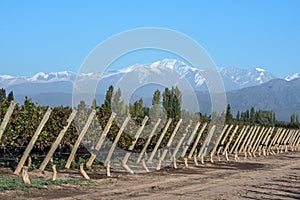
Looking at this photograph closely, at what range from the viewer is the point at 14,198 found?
39.2ft

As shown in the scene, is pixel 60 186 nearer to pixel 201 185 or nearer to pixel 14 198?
pixel 14 198

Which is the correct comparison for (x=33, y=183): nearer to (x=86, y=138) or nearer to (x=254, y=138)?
(x=86, y=138)

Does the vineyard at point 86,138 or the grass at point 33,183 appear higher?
the vineyard at point 86,138

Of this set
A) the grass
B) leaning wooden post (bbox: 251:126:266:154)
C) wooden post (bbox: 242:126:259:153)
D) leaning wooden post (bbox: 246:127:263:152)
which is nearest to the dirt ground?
the grass

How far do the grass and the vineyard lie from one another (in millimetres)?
381

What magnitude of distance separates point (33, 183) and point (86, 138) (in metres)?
7.59

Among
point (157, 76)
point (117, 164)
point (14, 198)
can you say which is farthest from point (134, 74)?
point (14, 198)

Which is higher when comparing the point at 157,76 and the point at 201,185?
the point at 157,76

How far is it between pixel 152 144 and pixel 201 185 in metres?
9.26

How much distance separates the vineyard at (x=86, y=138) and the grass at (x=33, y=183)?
0.38 meters

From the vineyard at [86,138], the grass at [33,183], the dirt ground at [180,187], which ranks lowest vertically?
the dirt ground at [180,187]

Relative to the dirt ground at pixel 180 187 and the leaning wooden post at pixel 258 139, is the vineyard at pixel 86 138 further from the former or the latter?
the leaning wooden post at pixel 258 139

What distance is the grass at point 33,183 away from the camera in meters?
13.2


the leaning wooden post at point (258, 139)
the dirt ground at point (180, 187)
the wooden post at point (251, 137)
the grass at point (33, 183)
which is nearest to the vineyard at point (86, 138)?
the grass at point (33, 183)
